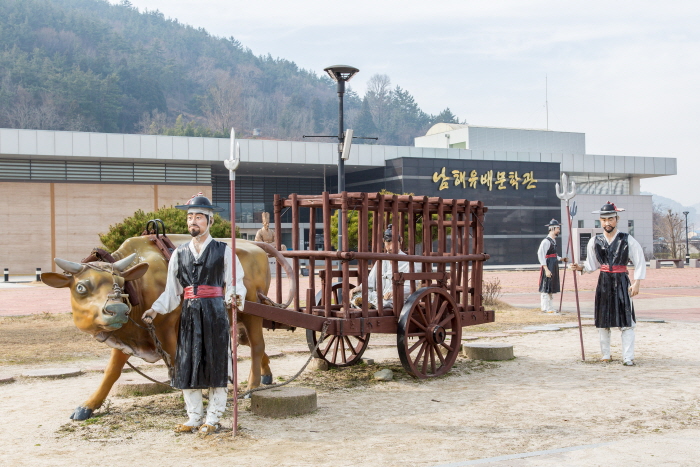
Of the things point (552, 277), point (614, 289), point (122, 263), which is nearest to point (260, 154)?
point (552, 277)

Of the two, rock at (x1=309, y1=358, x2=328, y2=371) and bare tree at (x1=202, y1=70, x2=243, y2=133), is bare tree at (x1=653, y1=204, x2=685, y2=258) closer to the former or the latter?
rock at (x1=309, y1=358, x2=328, y2=371)

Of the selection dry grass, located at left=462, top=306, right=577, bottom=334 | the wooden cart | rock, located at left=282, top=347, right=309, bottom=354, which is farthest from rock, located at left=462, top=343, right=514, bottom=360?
dry grass, located at left=462, top=306, right=577, bottom=334

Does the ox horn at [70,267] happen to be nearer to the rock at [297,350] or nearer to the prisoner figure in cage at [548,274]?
the rock at [297,350]

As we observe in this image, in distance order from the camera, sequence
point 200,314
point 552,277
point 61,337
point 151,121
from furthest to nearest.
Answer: point 151,121, point 552,277, point 61,337, point 200,314

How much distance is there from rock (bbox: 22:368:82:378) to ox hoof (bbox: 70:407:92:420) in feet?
8.43

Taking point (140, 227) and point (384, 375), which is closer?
point (384, 375)

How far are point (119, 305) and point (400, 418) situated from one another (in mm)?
2633

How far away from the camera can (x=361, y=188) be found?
50.9 metres

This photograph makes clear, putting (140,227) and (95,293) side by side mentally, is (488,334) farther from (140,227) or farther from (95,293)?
(140,227)

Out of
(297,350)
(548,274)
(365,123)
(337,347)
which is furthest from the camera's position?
(365,123)

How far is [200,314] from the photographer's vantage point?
6.04 m

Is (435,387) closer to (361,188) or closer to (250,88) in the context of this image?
(361,188)

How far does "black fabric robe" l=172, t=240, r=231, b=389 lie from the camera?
5969 mm

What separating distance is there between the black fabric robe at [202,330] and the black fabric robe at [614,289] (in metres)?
5.66
